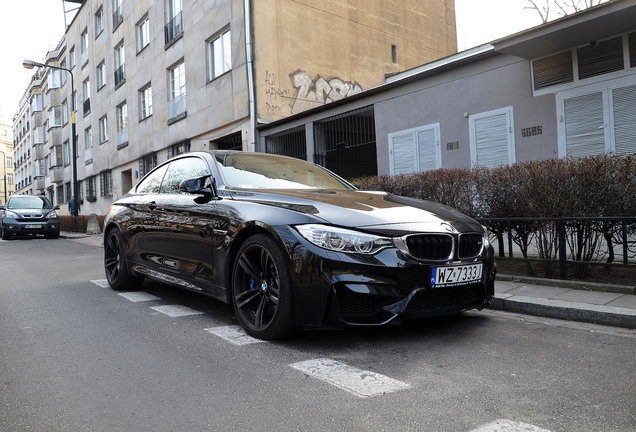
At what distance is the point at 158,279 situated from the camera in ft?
17.4

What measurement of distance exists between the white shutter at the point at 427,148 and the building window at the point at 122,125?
19.1 meters

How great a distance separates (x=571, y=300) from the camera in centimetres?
480

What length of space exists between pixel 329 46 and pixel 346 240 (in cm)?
1597

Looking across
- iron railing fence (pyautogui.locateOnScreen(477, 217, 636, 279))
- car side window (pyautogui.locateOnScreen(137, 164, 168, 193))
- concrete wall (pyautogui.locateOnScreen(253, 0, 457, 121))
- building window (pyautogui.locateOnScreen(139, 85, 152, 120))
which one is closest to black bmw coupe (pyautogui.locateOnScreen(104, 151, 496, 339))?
car side window (pyautogui.locateOnScreen(137, 164, 168, 193))

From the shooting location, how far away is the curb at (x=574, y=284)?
5.01m

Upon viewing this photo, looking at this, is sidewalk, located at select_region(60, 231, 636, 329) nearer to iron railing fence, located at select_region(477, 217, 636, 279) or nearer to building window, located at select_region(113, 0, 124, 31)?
iron railing fence, located at select_region(477, 217, 636, 279)

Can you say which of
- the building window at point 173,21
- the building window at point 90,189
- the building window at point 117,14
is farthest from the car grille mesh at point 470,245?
the building window at point 90,189

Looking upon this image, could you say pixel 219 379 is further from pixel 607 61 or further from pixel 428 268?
pixel 607 61

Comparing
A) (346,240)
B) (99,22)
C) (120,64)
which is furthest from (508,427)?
(99,22)

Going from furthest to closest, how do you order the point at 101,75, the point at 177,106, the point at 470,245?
the point at 101,75 < the point at 177,106 < the point at 470,245

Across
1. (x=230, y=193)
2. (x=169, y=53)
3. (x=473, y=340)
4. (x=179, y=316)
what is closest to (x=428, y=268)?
(x=473, y=340)

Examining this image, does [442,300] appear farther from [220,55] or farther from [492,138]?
[220,55]

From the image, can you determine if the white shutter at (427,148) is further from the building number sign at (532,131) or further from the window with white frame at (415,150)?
the building number sign at (532,131)

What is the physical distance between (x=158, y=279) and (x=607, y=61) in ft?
25.8
